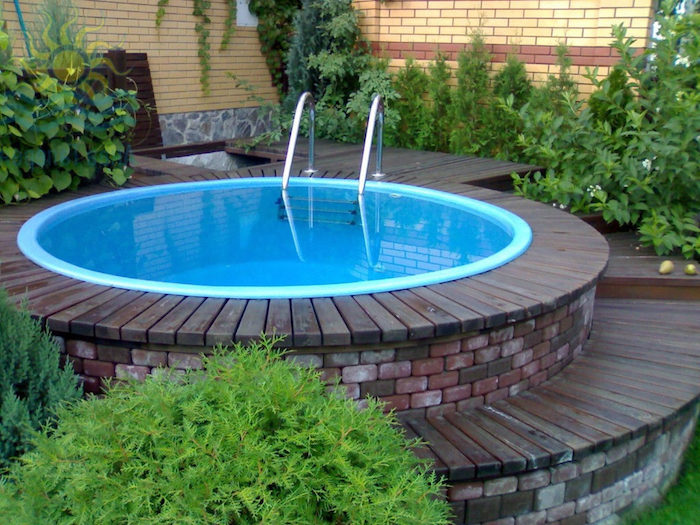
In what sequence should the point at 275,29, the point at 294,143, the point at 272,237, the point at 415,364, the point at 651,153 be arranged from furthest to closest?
the point at 275,29 → the point at 294,143 → the point at 272,237 → the point at 651,153 → the point at 415,364

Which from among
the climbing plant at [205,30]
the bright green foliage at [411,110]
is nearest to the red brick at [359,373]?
the bright green foliage at [411,110]

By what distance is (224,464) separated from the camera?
154cm

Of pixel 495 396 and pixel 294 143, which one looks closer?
pixel 495 396

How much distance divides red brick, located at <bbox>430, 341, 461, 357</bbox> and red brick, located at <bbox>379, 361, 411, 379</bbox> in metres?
0.10

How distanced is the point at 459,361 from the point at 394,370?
255 millimetres

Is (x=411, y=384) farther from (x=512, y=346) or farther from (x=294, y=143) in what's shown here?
(x=294, y=143)

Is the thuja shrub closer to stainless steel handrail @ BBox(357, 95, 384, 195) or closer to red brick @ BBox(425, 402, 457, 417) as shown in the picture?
red brick @ BBox(425, 402, 457, 417)

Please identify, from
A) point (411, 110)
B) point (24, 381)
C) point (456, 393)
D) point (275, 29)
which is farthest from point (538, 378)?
point (275, 29)

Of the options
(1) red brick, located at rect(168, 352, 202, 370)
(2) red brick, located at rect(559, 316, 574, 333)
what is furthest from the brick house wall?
(1) red brick, located at rect(168, 352, 202, 370)

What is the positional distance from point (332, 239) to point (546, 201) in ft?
5.57

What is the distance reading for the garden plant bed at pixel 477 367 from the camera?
7.73 feet

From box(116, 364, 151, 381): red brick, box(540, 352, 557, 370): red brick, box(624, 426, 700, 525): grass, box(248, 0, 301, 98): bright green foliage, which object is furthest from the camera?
box(248, 0, 301, 98): bright green foliage

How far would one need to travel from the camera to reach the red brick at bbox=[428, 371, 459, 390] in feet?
8.31

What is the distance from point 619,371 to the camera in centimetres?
303
